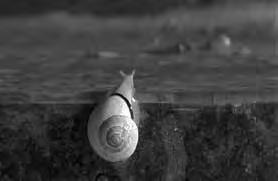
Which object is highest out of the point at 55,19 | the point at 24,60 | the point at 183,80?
the point at 183,80

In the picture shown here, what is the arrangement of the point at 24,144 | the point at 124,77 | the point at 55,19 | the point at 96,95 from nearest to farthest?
the point at 55,19
the point at 124,77
the point at 96,95
the point at 24,144

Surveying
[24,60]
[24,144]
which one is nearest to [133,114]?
[24,144]

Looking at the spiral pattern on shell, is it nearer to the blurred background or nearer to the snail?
the snail

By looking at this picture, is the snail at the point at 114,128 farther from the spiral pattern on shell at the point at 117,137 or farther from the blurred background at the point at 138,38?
the blurred background at the point at 138,38

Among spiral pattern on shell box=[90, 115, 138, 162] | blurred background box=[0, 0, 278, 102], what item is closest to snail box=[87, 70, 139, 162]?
spiral pattern on shell box=[90, 115, 138, 162]

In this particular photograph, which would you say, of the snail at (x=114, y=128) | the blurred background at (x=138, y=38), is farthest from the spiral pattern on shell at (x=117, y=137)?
the blurred background at (x=138, y=38)

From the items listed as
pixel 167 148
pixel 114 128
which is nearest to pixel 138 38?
pixel 114 128

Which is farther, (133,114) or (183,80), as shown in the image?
(133,114)

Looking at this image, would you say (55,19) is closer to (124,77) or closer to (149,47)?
(149,47)
